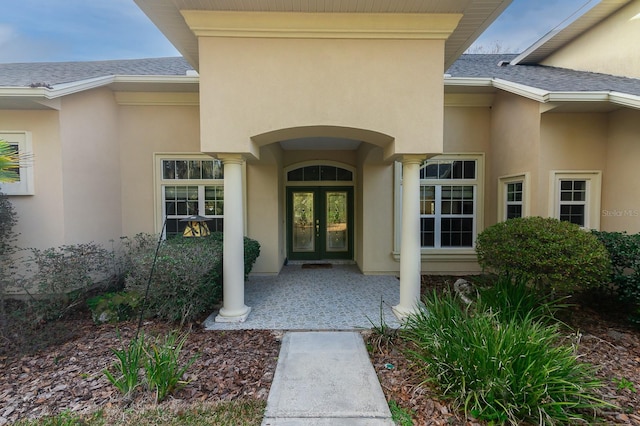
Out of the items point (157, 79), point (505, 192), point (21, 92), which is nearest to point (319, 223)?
point (505, 192)

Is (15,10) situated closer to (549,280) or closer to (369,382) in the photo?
(369,382)

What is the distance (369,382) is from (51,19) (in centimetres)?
2157

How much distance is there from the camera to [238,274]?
4.91 m

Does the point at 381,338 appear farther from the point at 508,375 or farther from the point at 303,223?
the point at 303,223

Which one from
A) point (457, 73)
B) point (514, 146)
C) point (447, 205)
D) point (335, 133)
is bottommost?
point (447, 205)

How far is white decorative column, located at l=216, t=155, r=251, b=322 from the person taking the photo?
4812 millimetres

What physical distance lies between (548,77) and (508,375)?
310 inches

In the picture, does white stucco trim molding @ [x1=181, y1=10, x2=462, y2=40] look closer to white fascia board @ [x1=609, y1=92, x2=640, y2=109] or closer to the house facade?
the house facade

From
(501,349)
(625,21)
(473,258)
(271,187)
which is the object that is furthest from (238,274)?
(625,21)

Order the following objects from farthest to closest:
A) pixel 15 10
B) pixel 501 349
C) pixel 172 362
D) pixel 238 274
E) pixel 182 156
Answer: pixel 15 10, pixel 182 156, pixel 238 274, pixel 172 362, pixel 501 349

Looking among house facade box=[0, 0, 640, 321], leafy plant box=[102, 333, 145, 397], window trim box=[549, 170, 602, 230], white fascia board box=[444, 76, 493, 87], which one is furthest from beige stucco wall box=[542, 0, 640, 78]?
leafy plant box=[102, 333, 145, 397]

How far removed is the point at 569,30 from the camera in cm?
846

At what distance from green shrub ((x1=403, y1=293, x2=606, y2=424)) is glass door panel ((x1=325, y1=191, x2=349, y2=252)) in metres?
6.08

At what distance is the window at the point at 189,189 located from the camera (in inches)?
295
